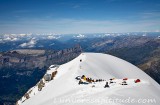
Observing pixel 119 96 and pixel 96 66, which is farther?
pixel 96 66

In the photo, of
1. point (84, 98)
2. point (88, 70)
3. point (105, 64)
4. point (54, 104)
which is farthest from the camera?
point (105, 64)

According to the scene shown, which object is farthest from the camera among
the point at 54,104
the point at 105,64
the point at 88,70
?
the point at 105,64

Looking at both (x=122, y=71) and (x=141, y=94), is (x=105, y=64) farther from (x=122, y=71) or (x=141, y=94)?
(x=141, y=94)

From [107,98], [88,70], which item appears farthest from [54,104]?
[88,70]

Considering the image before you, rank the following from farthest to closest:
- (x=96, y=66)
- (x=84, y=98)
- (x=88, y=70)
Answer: (x=96, y=66)
(x=88, y=70)
(x=84, y=98)

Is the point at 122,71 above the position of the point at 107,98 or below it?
below

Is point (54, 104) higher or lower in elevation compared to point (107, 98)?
lower

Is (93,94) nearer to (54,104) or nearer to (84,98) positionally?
(84,98)

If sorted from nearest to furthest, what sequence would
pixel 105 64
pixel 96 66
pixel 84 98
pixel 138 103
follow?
pixel 138 103 → pixel 84 98 → pixel 96 66 → pixel 105 64

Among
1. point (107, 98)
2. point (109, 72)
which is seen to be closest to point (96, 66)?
point (109, 72)
